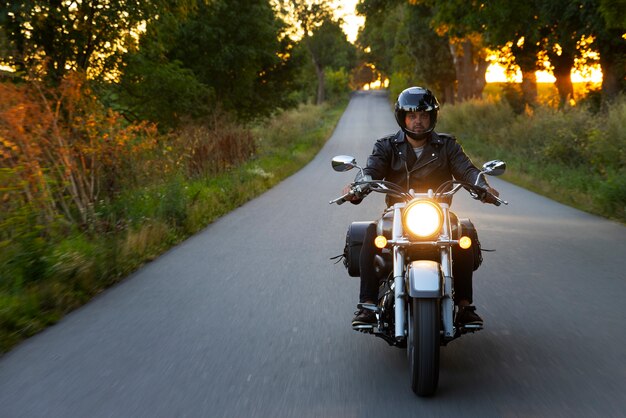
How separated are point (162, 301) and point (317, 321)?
1606 millimetres

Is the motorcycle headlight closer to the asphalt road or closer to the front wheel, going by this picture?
the front wheel

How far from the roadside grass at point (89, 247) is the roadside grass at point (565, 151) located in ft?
22.1

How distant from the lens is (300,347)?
511 centimetres

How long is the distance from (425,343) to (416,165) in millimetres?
1521

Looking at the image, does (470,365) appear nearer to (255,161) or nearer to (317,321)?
(317,321)

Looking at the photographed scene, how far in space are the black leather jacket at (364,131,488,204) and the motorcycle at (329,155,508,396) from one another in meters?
0.22

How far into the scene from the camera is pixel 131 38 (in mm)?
13852

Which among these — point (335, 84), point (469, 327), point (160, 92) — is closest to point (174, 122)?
point (160, 92)

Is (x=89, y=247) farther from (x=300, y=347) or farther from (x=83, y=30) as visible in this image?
(x=83, y=30)

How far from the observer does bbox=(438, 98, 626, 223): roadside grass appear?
13414 millimetres

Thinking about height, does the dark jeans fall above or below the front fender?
below

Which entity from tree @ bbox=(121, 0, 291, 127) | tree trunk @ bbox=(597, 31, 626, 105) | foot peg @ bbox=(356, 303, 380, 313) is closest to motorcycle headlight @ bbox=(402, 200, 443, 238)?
foot peg @ bbox=(356, 303, 380, 313)

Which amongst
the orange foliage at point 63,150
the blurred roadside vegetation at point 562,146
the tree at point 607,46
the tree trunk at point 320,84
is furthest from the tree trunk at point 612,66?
the tree trunk at point 320,84

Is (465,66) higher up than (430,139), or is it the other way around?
(430,139)
